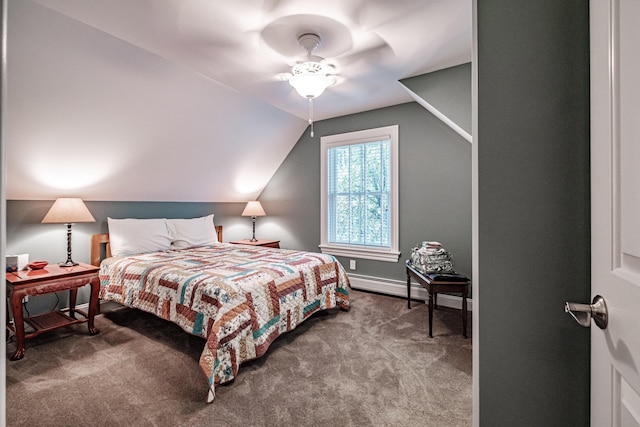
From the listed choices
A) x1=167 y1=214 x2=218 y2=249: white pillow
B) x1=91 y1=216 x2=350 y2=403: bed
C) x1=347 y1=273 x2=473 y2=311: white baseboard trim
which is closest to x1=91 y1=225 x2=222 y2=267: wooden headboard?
x1=91 y1=216 x2=350 y2=403: bed

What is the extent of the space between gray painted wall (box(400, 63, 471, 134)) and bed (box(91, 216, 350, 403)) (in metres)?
1.89

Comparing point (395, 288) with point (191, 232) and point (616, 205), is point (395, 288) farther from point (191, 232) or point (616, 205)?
point (616, 205)

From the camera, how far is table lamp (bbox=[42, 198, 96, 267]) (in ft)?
8.69

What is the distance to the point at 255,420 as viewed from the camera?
5.21 ft

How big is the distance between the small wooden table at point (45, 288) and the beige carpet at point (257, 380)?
14cm

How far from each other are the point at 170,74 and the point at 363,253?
3.01 m

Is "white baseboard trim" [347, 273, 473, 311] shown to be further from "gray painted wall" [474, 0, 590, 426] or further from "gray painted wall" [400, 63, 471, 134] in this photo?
"gray painted wall" [474, 0, 590, 426]

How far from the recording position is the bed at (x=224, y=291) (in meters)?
1.93


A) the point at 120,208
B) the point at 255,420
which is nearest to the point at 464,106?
the point at 255,420

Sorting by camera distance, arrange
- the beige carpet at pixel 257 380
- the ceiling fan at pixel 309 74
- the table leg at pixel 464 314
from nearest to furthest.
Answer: the beige carpet at pixel 257 380 → the ceiling fan at pixel 309 74 → the table leg at pixel 464 314

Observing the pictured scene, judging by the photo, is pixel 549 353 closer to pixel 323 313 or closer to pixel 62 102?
pixel 323 313

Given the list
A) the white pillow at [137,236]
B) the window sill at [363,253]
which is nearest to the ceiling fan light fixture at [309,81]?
the window sill at [363,253]

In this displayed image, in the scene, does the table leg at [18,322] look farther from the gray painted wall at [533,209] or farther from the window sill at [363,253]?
the window sill at [363,253]

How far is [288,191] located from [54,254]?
2.94m
